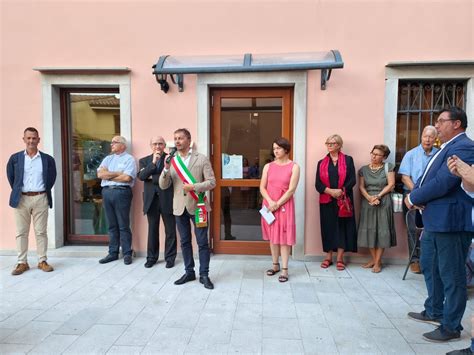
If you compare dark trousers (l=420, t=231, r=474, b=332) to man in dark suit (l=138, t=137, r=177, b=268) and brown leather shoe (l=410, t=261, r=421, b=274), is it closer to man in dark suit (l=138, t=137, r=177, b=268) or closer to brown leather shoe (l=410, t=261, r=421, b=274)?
brown leather shoe (l=410, t=261, r=421, b=274)

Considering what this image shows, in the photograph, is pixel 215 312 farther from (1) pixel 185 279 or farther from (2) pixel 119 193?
(2) pixel 119 193

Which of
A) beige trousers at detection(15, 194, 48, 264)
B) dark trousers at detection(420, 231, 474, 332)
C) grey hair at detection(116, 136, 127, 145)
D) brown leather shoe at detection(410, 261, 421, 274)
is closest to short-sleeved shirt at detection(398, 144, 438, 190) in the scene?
brown leather shoe at detection(410, 261, 421, 274)

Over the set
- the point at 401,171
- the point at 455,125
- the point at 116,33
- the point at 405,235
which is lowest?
the point at 405,235

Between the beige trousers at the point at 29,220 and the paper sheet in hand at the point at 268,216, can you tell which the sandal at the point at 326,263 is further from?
the beige trousers at the point at 29,220

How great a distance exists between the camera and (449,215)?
2518 mm

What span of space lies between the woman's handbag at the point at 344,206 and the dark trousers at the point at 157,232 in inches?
92.2

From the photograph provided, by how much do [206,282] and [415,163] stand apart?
10.3 ft

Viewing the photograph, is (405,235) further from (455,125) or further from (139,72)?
(139,72)

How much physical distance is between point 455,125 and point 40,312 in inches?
167

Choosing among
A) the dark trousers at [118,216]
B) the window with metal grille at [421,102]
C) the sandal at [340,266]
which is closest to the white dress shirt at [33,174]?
the dark trousers at [118,216]

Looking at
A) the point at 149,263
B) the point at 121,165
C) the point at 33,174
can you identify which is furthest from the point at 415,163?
the point at 33,174

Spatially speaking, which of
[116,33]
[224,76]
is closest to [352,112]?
[224,76]

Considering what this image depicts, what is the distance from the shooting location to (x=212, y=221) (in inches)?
196

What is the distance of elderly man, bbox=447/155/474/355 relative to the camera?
225 centimetres
